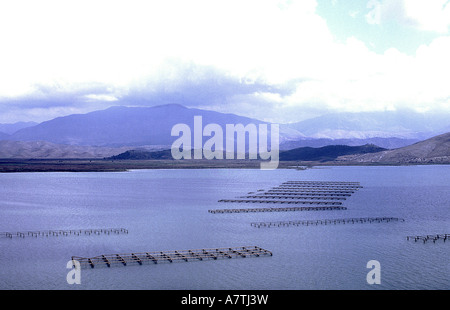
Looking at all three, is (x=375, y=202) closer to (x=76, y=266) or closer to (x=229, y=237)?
(x=229, y=237)

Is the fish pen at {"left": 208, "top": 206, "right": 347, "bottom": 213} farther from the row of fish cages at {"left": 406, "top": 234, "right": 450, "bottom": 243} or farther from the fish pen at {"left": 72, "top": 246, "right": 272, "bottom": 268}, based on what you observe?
the fish pen at {"left": 72, "top": 246, "right": 272, "bottom": 268}

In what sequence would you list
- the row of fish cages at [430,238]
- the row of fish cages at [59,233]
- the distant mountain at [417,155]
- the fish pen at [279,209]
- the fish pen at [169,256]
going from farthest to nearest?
the distant mountain at [417,155], the fish pen at [279,209], the row of fish cages at [59,233], the row of fish cages at [430,238], the fish pen at [169,256]

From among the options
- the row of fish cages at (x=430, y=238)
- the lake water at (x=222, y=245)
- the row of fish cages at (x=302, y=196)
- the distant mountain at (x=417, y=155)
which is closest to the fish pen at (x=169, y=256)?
the lake water at (x=222, y=245)

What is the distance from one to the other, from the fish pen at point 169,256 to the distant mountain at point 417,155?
→ 148186mm

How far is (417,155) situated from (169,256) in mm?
159995

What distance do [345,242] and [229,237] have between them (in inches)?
358


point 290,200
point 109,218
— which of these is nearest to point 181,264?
point 109,218

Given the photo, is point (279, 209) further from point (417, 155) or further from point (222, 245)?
point (417, 155)

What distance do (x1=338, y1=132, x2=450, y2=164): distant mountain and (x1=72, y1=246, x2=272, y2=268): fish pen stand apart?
486 feet

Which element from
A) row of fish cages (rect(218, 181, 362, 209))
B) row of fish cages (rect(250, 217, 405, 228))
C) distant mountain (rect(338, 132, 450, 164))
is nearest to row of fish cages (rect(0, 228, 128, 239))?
row of fish cages (rect(250, 217, 405, 228))

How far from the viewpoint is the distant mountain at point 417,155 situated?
163 m

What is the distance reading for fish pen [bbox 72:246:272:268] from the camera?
2739 cm

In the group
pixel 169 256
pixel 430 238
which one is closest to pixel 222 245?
pixel 169 256

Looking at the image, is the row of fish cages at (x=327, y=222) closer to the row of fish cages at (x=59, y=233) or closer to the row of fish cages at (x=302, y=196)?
the row of fish cages at (x=302, y=196)
